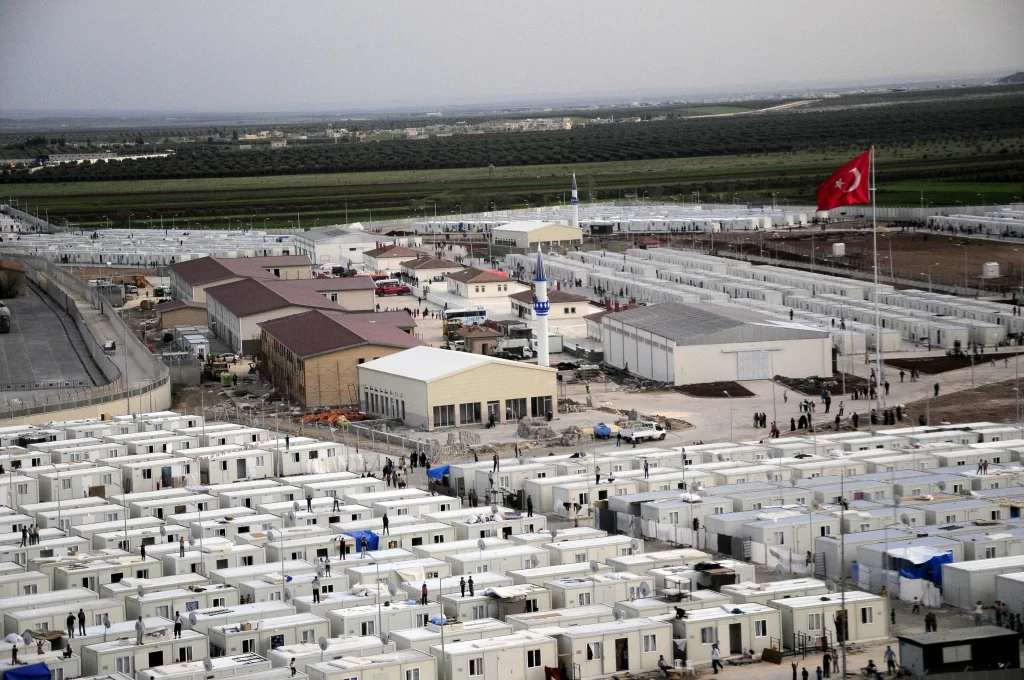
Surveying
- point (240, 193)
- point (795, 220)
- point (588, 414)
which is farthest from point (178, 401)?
point (240, 193)

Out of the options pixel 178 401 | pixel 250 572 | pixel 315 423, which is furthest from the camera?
pixel 178 401

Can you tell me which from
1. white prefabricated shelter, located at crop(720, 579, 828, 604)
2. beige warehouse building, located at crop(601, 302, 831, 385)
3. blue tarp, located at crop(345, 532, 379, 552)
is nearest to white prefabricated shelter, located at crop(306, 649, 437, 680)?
white prefabricated shelter, located at crop(720, 579, 828, 604)

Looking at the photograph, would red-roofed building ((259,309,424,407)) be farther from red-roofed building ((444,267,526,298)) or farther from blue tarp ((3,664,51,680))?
blue tarp ((3,664,51,680))

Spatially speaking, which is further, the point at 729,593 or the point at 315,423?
the point at 315,423

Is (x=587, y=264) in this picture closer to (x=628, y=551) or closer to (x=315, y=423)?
(x=315, y=423)

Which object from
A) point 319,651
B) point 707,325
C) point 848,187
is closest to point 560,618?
point 319,651

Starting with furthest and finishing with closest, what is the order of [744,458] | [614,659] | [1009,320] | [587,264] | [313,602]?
[587,264]
[1009,320]
[744,458]
[313,602]
[614,659]

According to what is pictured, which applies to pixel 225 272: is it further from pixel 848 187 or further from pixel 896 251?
pixel 896 251
